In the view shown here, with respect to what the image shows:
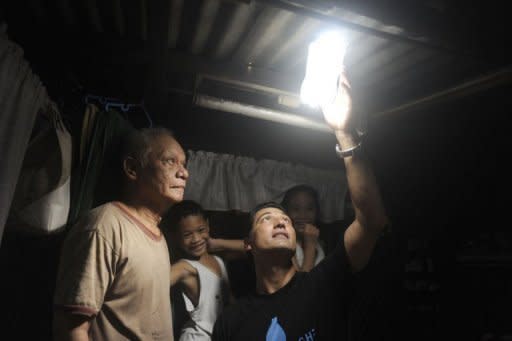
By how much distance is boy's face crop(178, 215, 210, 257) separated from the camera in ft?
14.2

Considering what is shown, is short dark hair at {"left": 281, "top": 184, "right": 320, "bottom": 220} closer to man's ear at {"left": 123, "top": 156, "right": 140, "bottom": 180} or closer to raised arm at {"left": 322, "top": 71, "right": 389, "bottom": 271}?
raised arm at {"left": 322, "top": 71, "right": 389, "bottom": 271}

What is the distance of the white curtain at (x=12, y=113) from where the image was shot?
2.31m

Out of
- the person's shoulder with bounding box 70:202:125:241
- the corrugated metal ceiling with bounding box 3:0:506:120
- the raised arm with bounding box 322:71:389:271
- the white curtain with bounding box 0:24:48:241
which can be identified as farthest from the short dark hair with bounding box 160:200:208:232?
the raised arm with bounding box 322:71:389:271

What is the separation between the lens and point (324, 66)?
2527 mm

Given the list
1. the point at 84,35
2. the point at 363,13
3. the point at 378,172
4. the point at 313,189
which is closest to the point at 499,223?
the point at 378,172

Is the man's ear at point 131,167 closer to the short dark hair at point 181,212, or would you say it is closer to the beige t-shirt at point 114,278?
the beige t-shirt at point 114,278

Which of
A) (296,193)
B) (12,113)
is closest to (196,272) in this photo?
(296,193)

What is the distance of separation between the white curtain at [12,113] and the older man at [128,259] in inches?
23.2

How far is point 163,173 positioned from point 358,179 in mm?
1877

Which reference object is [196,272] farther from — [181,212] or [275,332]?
[275,332]

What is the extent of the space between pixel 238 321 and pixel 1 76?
3.29 meters

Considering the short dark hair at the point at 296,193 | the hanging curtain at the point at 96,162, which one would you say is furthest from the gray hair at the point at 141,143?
the short dark hair at the point at 296,193

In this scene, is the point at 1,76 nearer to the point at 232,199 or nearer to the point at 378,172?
the point at 232,199

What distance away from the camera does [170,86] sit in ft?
12.5
